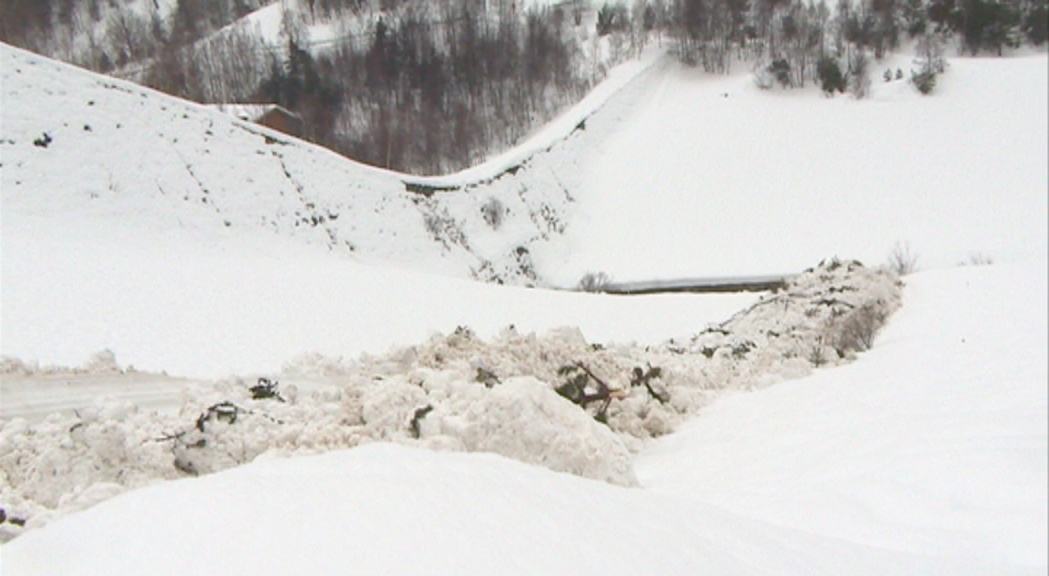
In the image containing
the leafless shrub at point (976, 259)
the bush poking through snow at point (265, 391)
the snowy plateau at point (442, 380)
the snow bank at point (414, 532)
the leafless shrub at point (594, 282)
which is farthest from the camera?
the leafless shrub at point (594, 282)

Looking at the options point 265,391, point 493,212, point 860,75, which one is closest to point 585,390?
point 265,391

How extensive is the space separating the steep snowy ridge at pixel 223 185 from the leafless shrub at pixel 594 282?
1028 mm

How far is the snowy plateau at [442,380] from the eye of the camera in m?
1.35

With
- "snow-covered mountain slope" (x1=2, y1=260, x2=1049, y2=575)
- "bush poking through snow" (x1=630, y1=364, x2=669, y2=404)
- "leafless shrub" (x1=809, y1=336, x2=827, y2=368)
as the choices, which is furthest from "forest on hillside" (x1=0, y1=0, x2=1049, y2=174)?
"snow-covered mountain slope" (x1=2, y1=260, x2=1049, y2=575)

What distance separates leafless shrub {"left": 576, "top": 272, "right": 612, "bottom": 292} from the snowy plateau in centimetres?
38

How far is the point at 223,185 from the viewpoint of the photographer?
33.0 ft

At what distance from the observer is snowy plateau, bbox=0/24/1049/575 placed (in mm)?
1348

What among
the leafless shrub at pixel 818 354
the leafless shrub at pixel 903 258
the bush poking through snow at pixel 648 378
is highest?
the bush poking through snow at pixel 648 378

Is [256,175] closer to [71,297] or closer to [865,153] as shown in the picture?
[71,297]

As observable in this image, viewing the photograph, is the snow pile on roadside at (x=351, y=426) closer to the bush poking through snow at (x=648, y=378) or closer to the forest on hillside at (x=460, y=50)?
the bush poking through snow at (x=648, y=378)

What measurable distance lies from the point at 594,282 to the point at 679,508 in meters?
10.6

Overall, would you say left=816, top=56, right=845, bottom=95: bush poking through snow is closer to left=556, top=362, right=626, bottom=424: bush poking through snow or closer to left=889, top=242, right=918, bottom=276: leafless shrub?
left=889, top=242, right=918, bottom=276: leafless shrub

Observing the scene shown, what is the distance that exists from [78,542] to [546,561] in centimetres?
71

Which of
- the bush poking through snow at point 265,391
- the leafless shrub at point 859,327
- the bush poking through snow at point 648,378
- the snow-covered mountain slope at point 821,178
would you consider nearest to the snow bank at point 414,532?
the bush poking through snow at point 265,391
